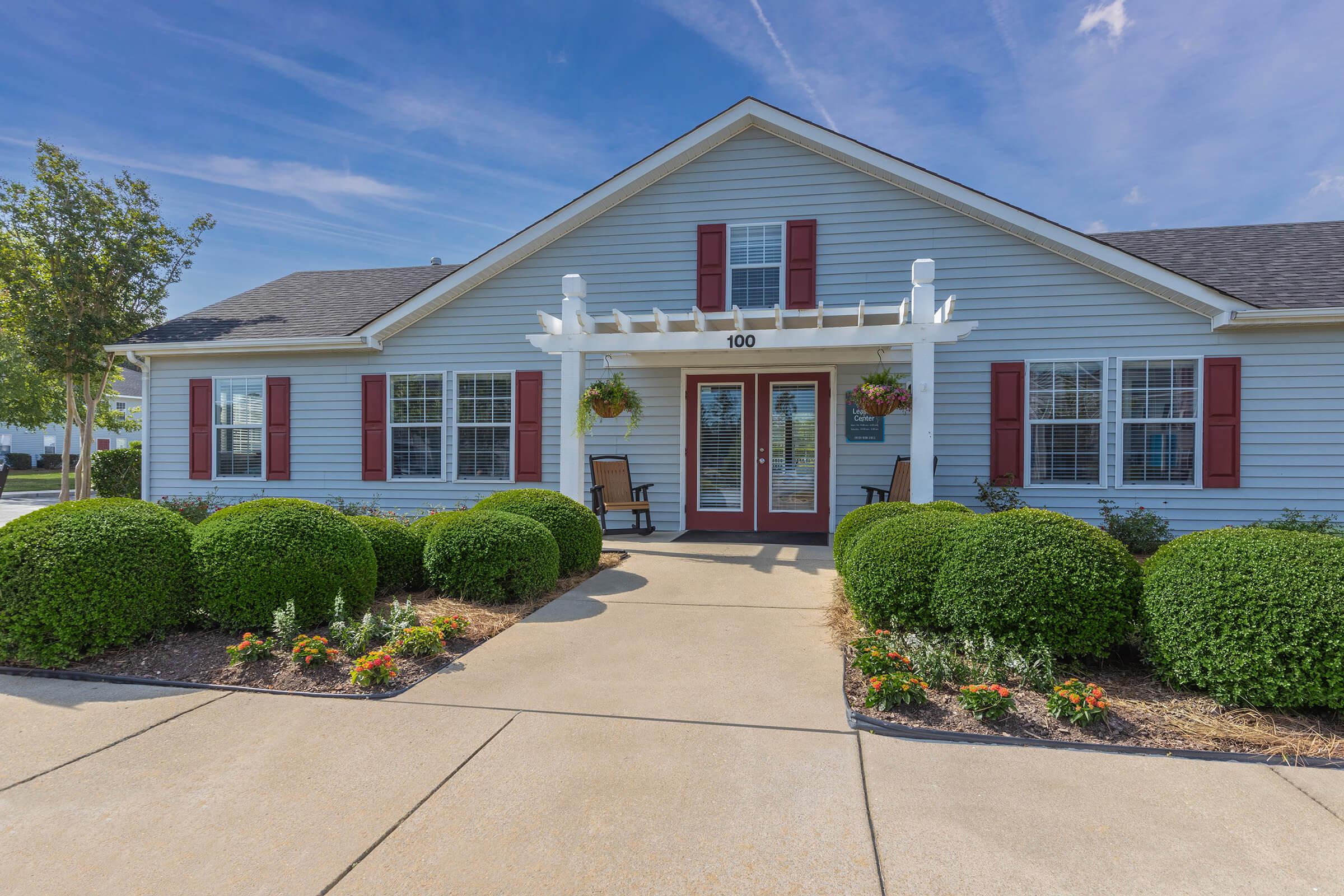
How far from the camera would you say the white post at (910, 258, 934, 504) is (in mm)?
6641

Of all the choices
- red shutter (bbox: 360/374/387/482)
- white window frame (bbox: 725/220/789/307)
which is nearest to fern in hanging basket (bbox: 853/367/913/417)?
white window frame (bbox: 725/220/789/307)

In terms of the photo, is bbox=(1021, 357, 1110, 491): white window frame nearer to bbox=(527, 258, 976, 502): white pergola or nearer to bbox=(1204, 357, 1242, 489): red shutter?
bbox=(1204, 357, 1242, 489): red shutter

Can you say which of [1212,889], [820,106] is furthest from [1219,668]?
[820,106]

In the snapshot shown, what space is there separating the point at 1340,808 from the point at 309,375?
10503 mm

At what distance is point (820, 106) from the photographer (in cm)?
1040

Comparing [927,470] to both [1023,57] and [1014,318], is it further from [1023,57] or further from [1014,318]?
[1023,57]

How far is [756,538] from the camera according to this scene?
8.12 metres

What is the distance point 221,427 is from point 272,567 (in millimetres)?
7123

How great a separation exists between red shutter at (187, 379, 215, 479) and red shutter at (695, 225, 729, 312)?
23.6 ft

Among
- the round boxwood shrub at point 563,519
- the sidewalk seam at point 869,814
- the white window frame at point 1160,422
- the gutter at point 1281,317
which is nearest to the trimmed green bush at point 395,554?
the round boxwood shrub at point 563,519

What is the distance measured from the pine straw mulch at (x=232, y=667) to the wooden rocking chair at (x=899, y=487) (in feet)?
15.6

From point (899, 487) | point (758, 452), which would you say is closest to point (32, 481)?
point (758, 452)

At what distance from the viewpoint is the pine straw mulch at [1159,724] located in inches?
106

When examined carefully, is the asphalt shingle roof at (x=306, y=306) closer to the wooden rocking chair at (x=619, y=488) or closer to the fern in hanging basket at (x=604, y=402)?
the fern in hanging basket at (x=604, y=402)
